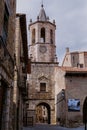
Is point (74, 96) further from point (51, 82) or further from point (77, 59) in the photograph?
point (77, 59)

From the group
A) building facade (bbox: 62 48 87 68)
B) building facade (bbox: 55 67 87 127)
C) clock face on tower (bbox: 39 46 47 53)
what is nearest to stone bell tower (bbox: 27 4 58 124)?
clock face on tower (bbox: 39 46 47 53)

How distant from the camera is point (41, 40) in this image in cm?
3928

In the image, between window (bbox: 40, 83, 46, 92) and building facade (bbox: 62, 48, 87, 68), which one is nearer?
window (bbox: 40, 83, 46, 92)

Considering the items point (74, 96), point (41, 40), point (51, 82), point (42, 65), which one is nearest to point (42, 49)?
point (41, 40)

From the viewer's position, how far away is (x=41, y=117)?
2195 inches

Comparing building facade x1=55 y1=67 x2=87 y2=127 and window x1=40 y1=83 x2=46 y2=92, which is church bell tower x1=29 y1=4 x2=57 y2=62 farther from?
building facade x1=55 y1=67 x2=87 y2=127

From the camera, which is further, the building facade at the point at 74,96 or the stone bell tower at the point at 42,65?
the stone bell tower at the point at 42,65

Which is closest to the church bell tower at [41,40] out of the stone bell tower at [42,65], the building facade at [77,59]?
the stone bell tower at [42,65]

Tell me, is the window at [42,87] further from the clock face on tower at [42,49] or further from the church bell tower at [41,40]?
the clock face on tower at [42,49]

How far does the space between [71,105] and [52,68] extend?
39.7 feet

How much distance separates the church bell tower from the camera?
38.2 m

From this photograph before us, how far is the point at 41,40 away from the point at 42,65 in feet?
14.5

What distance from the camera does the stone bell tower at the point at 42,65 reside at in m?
35.0

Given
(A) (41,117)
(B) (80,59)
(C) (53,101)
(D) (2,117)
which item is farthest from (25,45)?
(A) (41,117)
